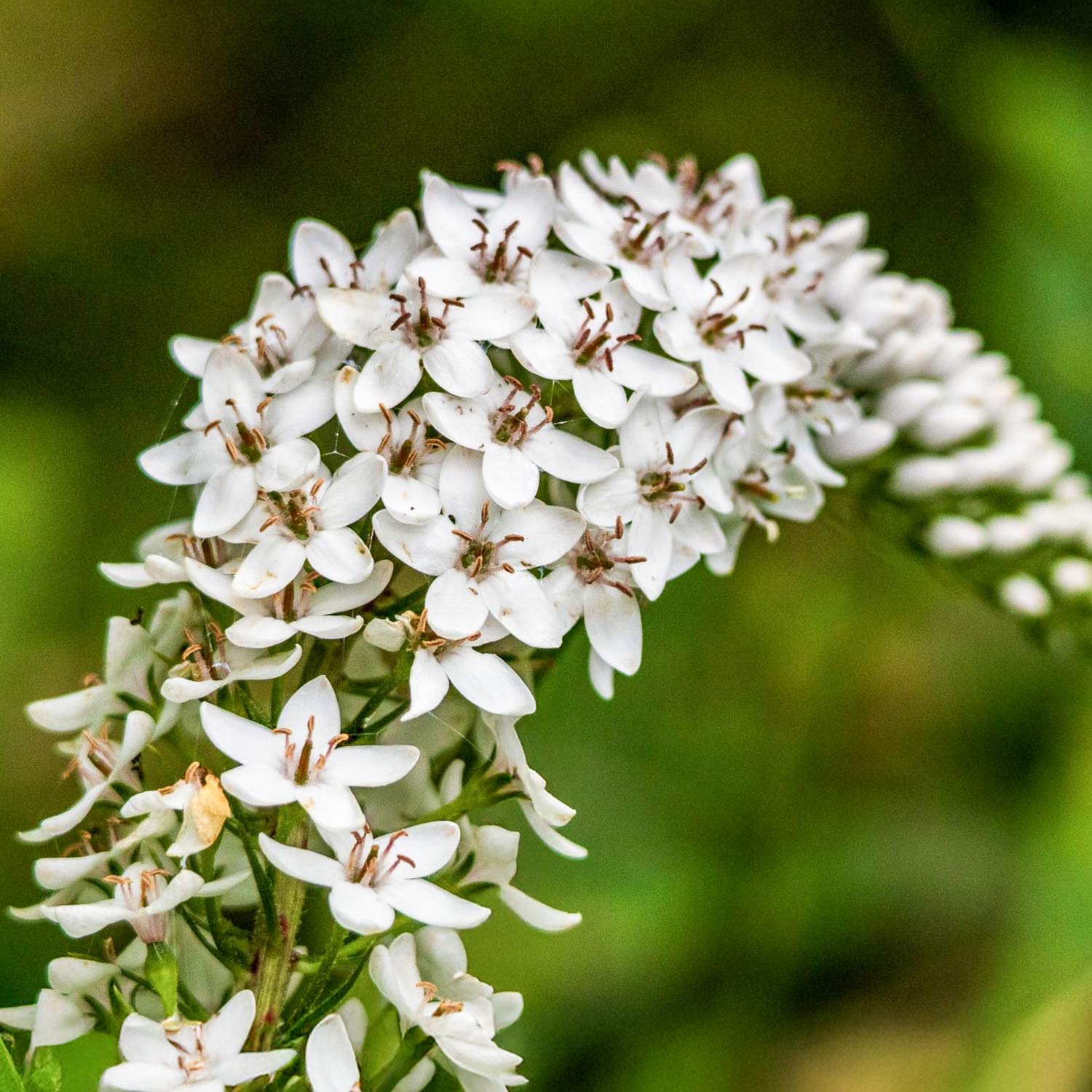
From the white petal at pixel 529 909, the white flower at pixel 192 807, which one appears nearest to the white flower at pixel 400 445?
the white flower at pixel 192 807

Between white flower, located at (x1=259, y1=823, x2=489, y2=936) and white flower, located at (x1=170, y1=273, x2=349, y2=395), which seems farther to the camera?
white flower, located at (x1=170, y1=273, x2=349, y2=395)

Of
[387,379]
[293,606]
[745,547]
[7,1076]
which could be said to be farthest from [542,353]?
[745,547]

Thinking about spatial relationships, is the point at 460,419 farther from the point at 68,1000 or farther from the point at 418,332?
the point at 68,1000

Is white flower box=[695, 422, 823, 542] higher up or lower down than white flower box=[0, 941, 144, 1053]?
higher up

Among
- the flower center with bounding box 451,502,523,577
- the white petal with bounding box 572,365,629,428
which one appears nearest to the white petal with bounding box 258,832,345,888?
the flower center with bounding box 451,502,523,577

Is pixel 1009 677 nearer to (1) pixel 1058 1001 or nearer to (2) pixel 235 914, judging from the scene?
(1) pixel 1058 1001

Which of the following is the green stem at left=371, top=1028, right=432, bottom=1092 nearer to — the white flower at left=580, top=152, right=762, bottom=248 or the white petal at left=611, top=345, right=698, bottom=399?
the white petal at left=611, top=345, right=698, bottom=399

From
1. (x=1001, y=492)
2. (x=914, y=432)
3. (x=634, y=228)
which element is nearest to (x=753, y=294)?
(x=634, y=228)
